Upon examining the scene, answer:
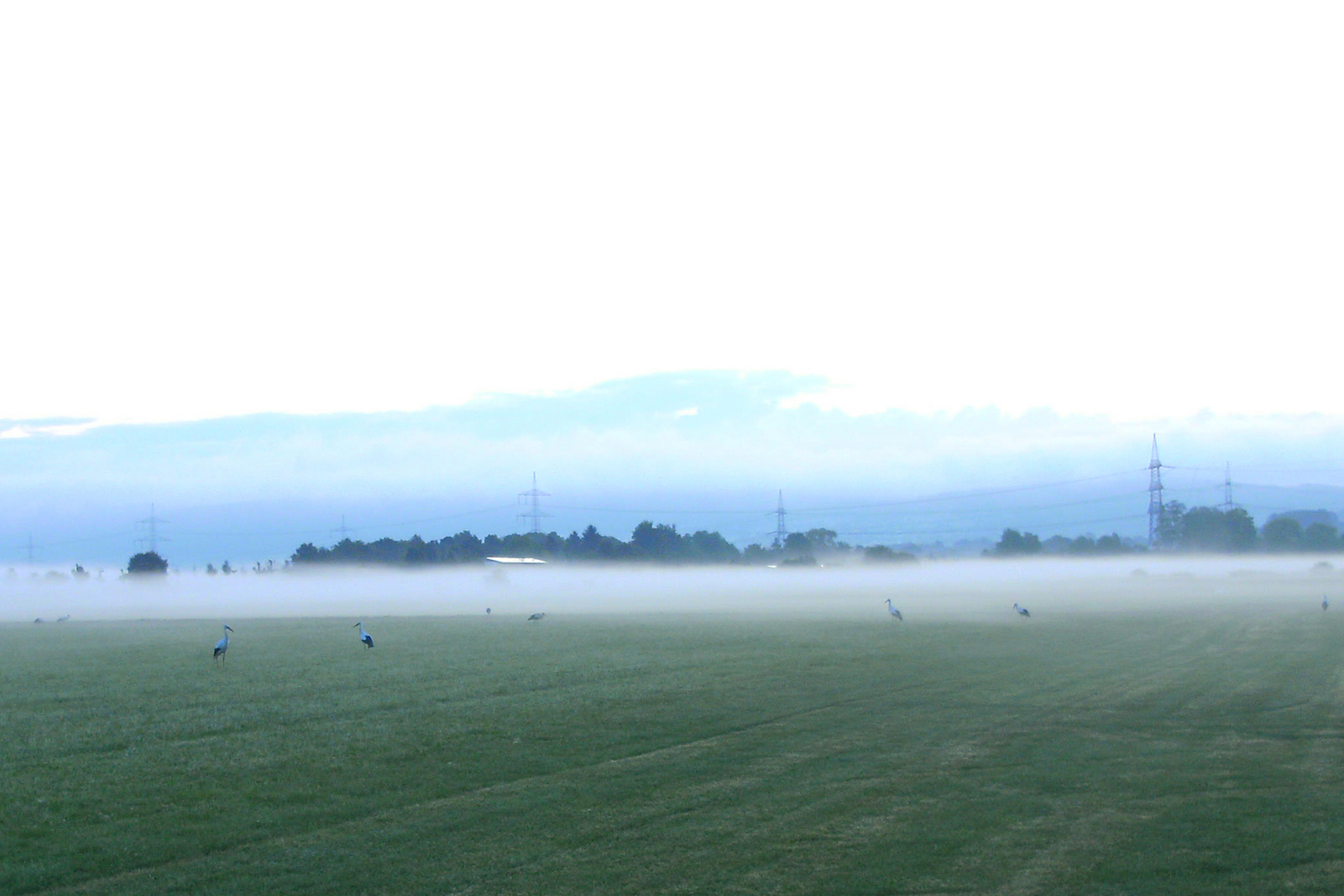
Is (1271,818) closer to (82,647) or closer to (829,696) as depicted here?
(829,696)

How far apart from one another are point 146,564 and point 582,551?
188 ft

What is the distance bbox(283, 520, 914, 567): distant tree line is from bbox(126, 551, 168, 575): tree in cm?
1864

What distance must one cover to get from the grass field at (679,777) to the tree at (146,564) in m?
120

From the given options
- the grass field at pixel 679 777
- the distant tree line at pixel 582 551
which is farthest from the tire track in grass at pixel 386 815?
the distant tree line at pixel 582 551

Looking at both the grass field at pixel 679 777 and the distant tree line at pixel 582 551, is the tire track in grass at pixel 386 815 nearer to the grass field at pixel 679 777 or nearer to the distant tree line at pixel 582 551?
the grass field at pixel 679 777

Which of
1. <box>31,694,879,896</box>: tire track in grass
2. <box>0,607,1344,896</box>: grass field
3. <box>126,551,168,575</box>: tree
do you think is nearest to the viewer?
<box>31,694,879,896</box>: tire track in grass

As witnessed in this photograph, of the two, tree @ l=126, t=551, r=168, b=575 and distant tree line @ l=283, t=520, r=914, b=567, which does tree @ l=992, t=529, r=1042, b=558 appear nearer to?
distant tree line @ l=283, t=520, r=914, b=567

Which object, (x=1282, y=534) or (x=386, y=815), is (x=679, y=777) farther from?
(x=1282, y=534)

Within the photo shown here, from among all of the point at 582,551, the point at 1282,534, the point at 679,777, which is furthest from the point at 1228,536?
the point at 679,777

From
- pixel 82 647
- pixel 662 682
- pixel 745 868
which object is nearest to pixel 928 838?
→ pixel 745 868

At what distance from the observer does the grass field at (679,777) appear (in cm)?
1042

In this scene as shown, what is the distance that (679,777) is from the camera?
14.3 m

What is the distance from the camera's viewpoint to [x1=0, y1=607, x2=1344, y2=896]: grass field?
10.4 m

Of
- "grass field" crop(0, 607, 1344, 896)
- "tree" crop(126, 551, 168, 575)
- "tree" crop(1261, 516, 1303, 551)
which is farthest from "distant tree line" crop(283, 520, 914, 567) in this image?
"grass field" crop(0, 607, 1344, 896)
